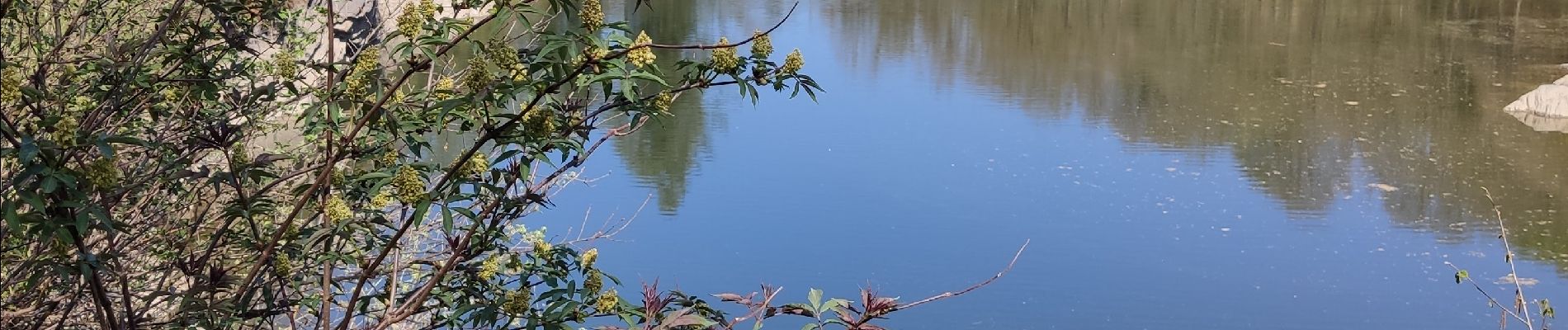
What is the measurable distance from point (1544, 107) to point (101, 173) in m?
9.34

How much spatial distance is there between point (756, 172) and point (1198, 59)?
4.46 metres

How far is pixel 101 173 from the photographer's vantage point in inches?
51.1

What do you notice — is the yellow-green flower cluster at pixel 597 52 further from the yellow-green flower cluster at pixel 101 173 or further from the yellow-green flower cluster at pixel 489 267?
the yellow-green flower cluster at pixel 101 173

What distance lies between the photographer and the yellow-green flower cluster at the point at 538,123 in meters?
1.46

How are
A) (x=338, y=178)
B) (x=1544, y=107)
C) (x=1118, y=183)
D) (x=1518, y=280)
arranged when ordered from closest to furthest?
(x=338, y=178)
(x=1518, y=280)
(x=1118, y=183)
(x=1544, y=107)

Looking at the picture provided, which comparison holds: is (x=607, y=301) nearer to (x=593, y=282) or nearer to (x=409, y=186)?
(x=593, y=282)

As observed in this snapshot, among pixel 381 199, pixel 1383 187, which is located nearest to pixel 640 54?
pixel 381 199

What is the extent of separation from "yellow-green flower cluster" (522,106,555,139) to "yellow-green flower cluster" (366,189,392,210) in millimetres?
188

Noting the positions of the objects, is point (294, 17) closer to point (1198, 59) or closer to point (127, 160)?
point (127, 160)

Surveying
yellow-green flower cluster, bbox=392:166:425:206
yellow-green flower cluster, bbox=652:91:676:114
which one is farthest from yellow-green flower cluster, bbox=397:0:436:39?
yellow-green flower cluster, bbox=652:91:676:114

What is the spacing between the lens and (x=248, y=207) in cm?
160

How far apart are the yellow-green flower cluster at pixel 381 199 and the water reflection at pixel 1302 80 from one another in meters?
6.29

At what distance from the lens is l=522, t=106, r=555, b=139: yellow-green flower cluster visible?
4.80 ft

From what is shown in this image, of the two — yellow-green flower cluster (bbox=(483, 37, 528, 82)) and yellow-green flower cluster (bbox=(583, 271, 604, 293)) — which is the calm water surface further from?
yellow-green flower cluster (bbox=(483, 37, 528, 82))
